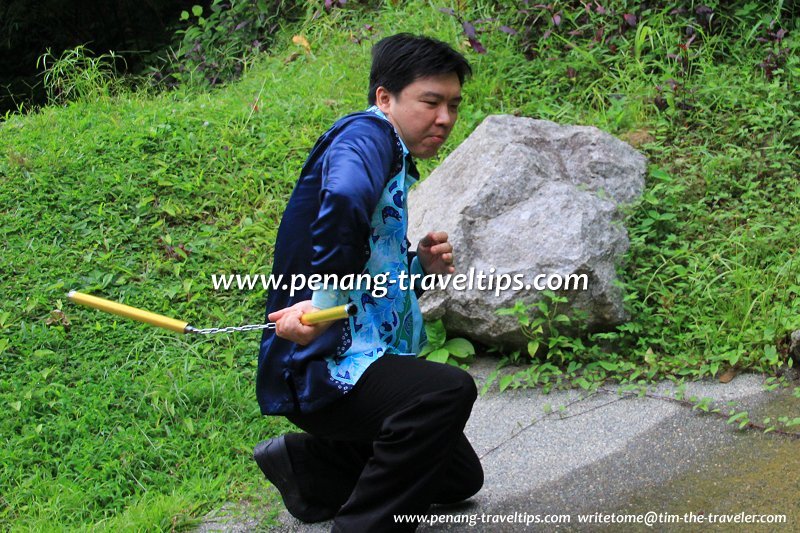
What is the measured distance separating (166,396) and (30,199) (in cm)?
212

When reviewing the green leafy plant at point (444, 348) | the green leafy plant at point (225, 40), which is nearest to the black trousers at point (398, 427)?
the green leafy plant at point (444, 348)

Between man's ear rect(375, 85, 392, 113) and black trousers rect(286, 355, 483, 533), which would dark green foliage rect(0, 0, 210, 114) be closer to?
man's ear rect(375, 85, 392, 113)

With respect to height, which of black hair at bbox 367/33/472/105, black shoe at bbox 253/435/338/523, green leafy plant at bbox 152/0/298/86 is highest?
black hair at bbox 367/33/472/105

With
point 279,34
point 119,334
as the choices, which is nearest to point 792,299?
point 119,334

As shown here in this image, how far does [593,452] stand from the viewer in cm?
365

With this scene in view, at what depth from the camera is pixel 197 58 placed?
827 centimetres

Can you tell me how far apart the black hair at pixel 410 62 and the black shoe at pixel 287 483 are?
131 cm

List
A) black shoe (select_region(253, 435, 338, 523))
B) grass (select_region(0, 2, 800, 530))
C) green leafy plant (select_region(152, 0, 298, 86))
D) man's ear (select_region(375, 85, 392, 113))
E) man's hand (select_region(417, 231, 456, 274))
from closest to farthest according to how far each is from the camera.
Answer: man's ear (select_region(375, 85, 392, 113))
man's hand (select_region(417, 231, 456, 274))
black shoe (select_region(253, 435, 338, 523))
grass (select_region(0, 2, 800, 530))
green leafy plant (select_region(152, 0, 298, 86))

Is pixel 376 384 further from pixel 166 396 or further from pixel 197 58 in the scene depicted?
pixel 197 58

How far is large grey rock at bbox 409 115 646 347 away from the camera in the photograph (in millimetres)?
4332

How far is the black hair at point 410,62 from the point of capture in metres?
3.04

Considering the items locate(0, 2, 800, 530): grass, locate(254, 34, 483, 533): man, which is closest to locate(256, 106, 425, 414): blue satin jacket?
locate(254, 34, 483, 533): man

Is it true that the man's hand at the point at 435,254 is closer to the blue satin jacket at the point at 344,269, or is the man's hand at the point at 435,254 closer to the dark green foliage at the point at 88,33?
the blue satin jacket at the point at 344,269

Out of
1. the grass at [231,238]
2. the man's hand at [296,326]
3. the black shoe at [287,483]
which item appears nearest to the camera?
the man's hand at [296,326]
